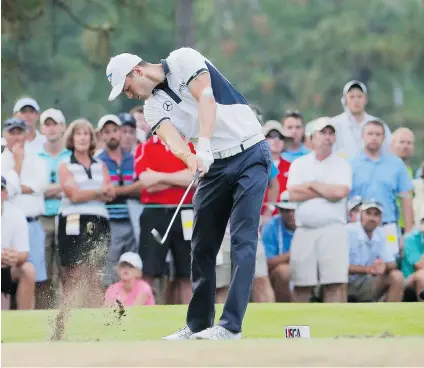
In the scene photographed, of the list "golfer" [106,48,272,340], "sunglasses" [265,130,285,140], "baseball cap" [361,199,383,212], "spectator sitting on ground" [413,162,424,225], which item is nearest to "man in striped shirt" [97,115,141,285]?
"sunglasses" [265,130,285,140]

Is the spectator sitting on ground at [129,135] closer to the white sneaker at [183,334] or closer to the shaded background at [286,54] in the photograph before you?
the white sneaker at [183,334]

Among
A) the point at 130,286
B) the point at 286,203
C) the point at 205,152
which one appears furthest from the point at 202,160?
the point at 286,203

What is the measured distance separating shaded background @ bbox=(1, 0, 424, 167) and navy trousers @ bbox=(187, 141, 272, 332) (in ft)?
79.6

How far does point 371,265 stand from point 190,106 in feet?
Answer: 14.9

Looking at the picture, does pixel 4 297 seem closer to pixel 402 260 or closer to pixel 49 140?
pixel 49 140

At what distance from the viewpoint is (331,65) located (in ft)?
139

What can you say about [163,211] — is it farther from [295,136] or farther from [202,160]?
[202,160]

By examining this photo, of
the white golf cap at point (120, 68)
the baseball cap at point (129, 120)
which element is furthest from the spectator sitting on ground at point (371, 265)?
the white golf cap at point (120, 68)

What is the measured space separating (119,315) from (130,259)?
6.28ft

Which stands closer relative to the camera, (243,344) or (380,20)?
(243,344)

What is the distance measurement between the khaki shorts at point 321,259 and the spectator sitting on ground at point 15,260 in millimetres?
2302

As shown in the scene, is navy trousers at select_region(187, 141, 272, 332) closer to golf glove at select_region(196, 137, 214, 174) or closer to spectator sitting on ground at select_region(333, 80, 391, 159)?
golf glove at select_region(196, 137, 214, 174)

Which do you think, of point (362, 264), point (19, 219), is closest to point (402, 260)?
point (362, 264)

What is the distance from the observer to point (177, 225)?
12250 mm
